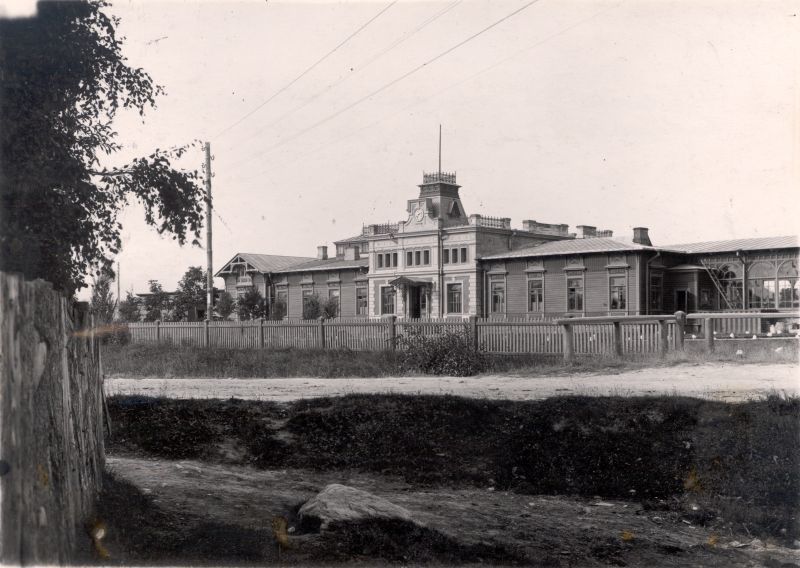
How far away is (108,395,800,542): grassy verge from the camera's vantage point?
8.26 m

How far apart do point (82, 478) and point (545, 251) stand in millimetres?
43462

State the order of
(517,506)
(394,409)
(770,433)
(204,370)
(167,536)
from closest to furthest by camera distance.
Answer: (167,536) → (517,506) → (770,433) → (394,409) → (204,370)

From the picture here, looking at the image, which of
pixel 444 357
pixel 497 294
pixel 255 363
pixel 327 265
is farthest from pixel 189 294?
pixel 444 357

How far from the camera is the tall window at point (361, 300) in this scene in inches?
2243

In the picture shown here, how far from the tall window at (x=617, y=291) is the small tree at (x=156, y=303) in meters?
25.5

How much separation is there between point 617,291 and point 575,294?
264cm

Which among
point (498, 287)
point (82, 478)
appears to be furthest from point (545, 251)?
point (82, 478)

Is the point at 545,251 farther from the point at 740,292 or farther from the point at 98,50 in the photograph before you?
the point at 98,50

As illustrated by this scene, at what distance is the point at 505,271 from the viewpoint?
4950 centimetres

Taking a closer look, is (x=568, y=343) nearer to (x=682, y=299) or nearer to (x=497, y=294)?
(x=682, y=299)

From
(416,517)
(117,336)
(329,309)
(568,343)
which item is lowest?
(416,517)

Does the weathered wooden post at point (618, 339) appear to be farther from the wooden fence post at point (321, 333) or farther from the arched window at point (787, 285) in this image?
the arched window at point (787, 285)

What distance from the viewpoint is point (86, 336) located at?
589cm

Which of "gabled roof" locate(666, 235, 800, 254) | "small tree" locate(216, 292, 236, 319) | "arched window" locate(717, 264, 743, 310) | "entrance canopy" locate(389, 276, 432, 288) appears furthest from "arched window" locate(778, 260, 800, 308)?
"small tree" locate(216, 292, 236, 319)
